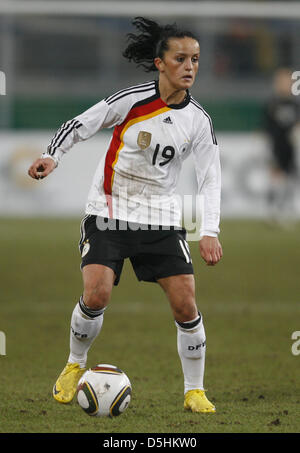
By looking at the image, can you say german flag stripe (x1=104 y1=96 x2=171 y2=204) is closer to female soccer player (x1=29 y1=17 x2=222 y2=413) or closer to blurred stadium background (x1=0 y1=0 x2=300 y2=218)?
female soccer player (x1=29 y1=17 x2=222 y2=413)

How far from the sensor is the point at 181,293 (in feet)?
16.5

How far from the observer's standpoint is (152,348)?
7016 mm

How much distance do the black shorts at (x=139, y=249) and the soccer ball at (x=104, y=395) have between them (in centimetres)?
63

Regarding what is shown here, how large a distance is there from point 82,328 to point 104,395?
23.5 inches

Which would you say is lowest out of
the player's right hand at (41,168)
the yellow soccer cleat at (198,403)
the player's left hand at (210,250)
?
the yellow soccer cleat at (198,403)

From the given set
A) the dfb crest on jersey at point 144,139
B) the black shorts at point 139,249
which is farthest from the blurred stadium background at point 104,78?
the black shorts at point 139,249

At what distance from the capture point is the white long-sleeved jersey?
509 centimetres

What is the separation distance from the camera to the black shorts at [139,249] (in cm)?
507

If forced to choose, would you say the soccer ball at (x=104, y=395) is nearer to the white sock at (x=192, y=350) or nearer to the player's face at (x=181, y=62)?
the white sock at (x=192, y=350)

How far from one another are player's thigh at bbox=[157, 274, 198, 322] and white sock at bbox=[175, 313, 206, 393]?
0.10 m

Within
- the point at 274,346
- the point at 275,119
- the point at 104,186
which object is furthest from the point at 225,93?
the point at 104,186

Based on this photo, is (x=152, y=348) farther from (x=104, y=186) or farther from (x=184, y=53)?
(x=184, y=53)

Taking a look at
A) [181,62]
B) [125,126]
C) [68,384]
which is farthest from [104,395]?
[181,62]

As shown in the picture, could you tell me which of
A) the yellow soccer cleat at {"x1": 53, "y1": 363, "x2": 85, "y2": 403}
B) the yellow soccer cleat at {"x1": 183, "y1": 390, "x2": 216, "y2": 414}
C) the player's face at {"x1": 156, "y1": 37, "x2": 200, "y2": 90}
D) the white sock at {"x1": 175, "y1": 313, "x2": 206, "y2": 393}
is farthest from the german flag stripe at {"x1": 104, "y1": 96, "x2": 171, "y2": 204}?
the yellow soccer cleat at {"x1": 183, "y1": 390, "x2": 216, "y2": 414}
